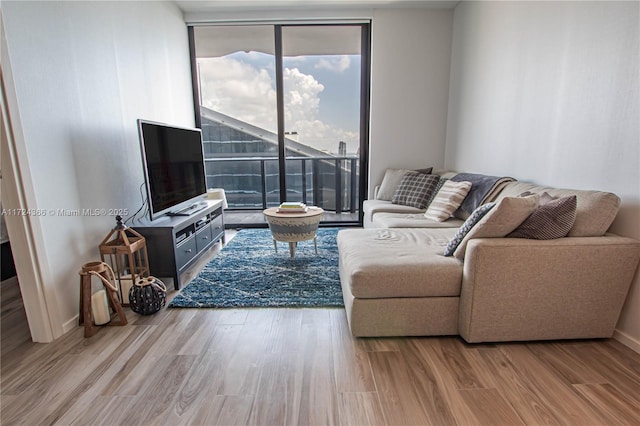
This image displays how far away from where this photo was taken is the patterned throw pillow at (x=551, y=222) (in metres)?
1.66

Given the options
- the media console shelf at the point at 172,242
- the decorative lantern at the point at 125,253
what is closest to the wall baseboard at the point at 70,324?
the decorative lantern at the point at 125,253

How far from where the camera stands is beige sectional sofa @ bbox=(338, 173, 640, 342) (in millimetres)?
1618

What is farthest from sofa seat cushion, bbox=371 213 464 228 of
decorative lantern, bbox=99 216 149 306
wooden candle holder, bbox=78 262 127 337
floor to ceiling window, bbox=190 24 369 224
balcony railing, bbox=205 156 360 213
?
wooden candle holder, bbox=78 262 127 337

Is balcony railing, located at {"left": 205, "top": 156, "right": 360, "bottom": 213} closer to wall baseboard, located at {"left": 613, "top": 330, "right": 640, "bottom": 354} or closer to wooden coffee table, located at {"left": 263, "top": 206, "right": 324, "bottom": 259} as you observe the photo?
wooden coffee table, located at {"left": 263, "top": 206, "right": 324, "bottom": 259}

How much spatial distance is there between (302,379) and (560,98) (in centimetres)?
247

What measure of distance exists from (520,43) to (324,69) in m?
2.43

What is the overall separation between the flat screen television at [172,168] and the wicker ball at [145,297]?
1.87 ft

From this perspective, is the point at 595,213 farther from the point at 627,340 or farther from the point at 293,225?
the point at 293,225

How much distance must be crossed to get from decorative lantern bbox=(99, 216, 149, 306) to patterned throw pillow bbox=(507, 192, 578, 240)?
7.93ft

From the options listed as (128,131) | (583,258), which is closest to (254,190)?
(128,131)

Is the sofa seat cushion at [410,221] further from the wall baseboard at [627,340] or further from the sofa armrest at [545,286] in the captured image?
the wall baseboard at [627,340]

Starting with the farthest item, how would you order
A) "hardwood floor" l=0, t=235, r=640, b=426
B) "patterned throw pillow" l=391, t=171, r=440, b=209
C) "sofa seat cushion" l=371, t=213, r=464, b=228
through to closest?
"patterned throw pillow" l=391, t=171, r=440, b=209 < "sofa seat cushion" l=371, t=213, r=464, b=228 < "hardwood floor" l=0, t=235, r=640, b=426

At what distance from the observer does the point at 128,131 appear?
269 cm

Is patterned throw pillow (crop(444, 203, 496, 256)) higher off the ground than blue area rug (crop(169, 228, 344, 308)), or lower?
higher
